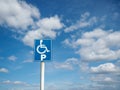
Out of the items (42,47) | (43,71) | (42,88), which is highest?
(42,47)

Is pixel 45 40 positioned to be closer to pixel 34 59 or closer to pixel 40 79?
pixel 34 59

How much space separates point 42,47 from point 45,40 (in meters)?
0.59

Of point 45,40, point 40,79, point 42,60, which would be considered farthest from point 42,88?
point 45,40

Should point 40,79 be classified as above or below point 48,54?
below

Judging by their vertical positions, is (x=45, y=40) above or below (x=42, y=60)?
above

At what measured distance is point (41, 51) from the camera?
21062mm

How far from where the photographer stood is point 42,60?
21078 millimetres

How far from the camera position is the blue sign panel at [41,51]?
21.1 meters

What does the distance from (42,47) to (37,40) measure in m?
0.66

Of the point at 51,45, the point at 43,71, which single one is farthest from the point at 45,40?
the point at 43,71

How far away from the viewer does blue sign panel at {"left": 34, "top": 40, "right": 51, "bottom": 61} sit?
69.1 ft

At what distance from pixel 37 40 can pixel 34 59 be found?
4.72 feet

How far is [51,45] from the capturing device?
21281 mm

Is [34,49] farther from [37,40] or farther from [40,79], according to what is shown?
[40,79]
